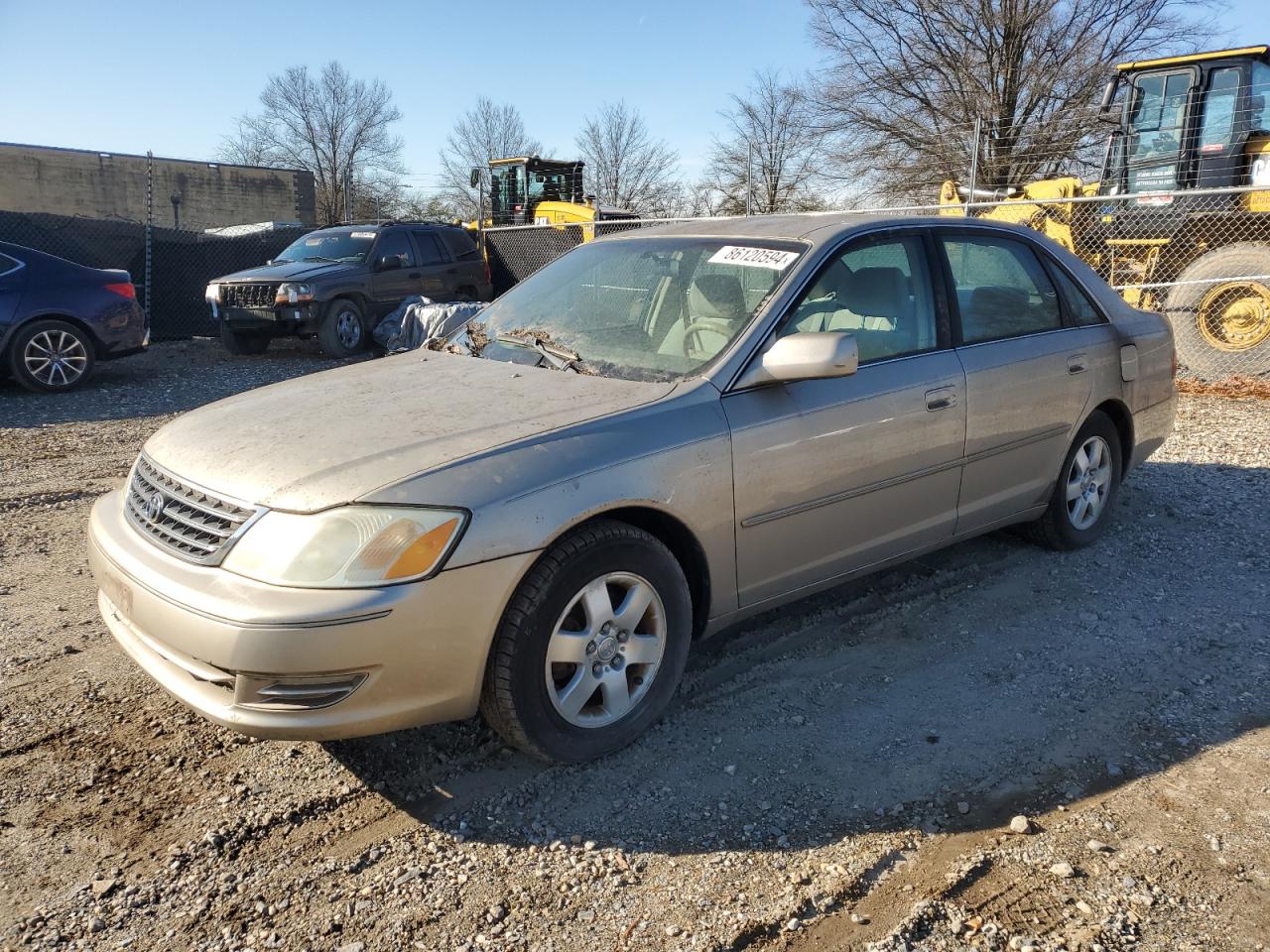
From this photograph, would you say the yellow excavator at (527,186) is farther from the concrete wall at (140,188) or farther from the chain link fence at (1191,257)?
the concrete wall at (140,188)

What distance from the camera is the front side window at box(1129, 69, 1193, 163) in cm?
1169

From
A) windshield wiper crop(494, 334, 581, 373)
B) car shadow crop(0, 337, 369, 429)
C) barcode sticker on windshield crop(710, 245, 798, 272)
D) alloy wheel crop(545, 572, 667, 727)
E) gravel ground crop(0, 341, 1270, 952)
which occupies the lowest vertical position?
gravel ground crop(0, 341, 1270, 952)

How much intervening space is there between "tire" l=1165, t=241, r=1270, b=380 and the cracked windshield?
8.16 m

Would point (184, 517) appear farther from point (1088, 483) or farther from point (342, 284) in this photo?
point (342, 284)

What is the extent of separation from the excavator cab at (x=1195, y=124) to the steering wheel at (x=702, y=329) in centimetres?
1031

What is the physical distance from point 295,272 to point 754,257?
10.1m

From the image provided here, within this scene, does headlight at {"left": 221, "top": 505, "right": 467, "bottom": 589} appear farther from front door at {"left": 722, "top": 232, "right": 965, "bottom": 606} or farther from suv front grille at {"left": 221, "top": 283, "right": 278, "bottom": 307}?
suv front grille at {"left": 221, "top": 283, "right": 278, "bottom": 307}

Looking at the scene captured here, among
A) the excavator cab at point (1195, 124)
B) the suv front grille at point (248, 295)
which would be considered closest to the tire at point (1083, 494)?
the excavator cab at point (1195, 124)

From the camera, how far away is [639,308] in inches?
150

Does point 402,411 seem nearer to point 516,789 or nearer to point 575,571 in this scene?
point 575,571

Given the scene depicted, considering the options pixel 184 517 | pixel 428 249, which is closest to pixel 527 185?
pixel 428 249

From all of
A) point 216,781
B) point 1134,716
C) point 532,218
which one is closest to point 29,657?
point 216,781

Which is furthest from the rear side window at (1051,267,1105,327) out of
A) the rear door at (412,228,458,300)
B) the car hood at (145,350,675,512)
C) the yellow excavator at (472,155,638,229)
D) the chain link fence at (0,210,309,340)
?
the yellow excavator at (472,155,638,229)

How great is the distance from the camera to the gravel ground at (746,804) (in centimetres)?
234
